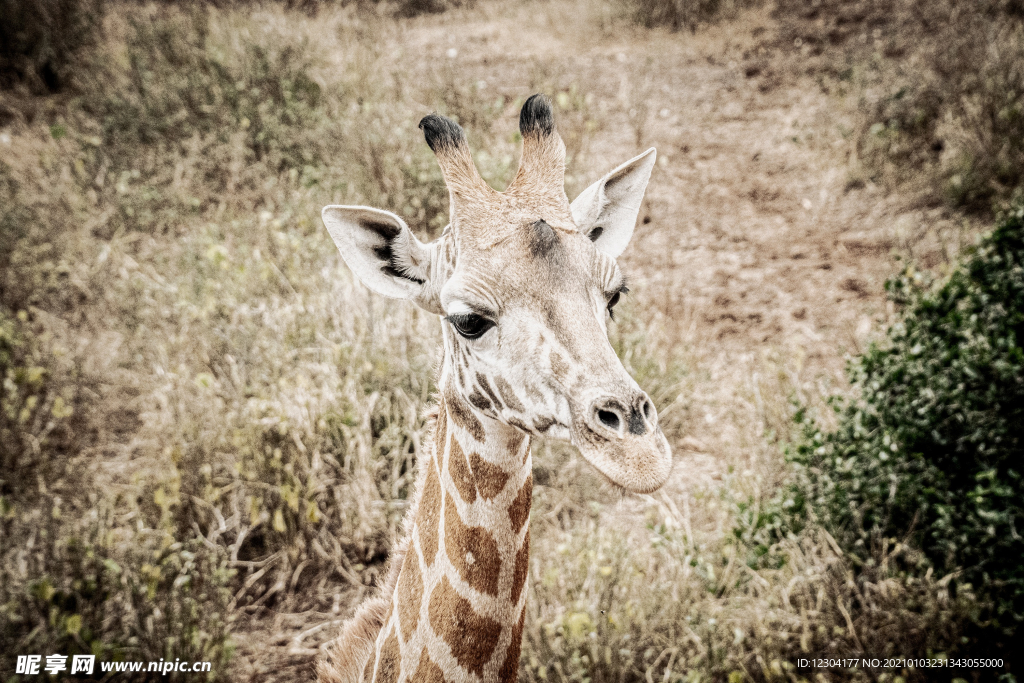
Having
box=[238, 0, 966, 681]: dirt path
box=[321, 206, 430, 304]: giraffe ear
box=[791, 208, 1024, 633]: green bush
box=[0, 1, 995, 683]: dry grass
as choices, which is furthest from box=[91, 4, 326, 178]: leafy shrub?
box=[791, 208, 1024, 633]: green bush

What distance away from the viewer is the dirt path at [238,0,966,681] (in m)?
4.24

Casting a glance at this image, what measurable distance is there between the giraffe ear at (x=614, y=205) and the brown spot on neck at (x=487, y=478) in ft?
2.68

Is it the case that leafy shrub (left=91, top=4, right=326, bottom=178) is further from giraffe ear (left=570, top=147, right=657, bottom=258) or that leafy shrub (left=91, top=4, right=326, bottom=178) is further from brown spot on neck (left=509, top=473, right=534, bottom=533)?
brown spot on neck (left=509, top=473, right=534, bottom=533)

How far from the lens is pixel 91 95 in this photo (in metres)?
7.21

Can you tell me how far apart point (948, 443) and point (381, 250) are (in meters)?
2.67

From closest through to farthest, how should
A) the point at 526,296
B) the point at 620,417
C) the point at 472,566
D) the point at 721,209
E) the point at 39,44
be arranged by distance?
the point at 620,417 < the point at 526,296 < the point at 472,566 < the point at 721,209 < the point at 39,44

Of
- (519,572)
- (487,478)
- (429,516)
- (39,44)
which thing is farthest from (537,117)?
(39,44)

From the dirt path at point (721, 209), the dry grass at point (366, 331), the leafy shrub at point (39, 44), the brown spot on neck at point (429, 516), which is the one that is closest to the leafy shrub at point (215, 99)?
the dry grass at point (366, 331)

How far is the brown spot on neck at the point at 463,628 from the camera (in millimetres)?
1814

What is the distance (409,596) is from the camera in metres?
1.94

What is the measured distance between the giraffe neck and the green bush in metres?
1.88

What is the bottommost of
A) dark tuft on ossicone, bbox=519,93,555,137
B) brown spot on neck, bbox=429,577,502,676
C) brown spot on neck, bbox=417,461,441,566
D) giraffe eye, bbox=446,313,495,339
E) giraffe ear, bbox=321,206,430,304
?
brown spot on neck, bbox=429,577,502,676

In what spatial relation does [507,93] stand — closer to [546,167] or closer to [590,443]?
[546,167]

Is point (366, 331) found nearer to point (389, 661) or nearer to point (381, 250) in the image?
point (381, 250)
